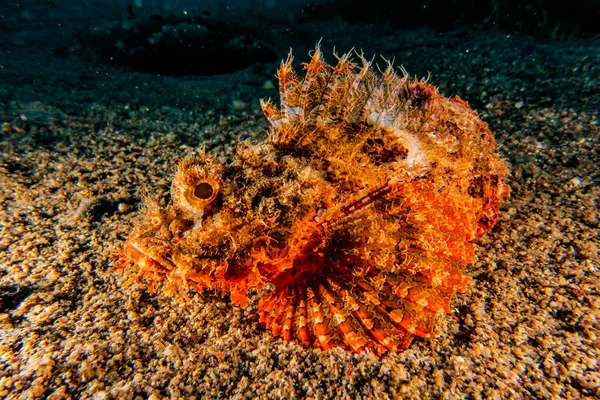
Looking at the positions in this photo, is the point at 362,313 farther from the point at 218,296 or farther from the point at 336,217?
the point at 218,296

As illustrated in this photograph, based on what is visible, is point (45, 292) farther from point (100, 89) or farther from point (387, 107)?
point (100, 89)

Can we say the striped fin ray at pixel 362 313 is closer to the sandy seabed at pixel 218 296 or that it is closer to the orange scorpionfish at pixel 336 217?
the orange scorpionfish at pixel 336 217

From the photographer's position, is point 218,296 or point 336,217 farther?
point 218,296

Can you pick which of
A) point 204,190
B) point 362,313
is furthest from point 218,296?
point 362,313

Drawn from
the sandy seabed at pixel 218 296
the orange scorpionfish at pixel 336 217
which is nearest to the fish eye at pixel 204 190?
the orange scorpionfish at pixel 336 217

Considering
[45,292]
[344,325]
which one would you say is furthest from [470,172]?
[45,292]

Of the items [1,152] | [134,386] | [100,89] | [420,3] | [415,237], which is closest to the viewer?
[134,386]

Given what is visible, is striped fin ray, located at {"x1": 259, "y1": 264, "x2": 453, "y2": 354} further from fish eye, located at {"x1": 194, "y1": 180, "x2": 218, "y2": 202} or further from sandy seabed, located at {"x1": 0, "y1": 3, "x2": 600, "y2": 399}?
fish eye, located at {"x1": 194, "y1": 180, "x2": 218, "y2": 202}

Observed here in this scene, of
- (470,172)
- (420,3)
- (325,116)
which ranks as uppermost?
(420,3)
